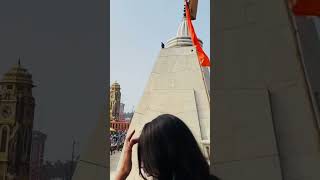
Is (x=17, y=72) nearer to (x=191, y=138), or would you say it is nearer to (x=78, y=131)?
(x=78, y=131)

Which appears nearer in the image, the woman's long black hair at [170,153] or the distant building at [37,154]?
the woman's long black hair at [170,153]

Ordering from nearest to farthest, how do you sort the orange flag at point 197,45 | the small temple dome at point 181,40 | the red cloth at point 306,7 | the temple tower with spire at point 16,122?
the temple tower with spire at point 16,122 < the red cloth at point 306,7 < the orange flag at point 197,45 < the small temple dome at point 181,40

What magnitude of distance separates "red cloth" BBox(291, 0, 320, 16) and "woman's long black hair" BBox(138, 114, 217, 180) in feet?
7.61

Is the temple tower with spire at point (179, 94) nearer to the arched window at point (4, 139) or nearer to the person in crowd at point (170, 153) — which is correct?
the arched window at point (4, 139)

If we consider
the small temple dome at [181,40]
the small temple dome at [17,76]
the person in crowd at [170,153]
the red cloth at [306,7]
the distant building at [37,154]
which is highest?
the small temple dome at [181,40]

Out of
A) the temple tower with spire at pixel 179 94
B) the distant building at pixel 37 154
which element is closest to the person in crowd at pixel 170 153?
the distant building at pixel 37 154

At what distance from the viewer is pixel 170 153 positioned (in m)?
1.21

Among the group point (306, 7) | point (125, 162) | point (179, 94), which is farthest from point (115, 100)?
point (125, 162)

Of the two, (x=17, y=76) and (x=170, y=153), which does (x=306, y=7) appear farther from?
(x=170, y=153)

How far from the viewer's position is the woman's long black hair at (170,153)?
3.96 feet

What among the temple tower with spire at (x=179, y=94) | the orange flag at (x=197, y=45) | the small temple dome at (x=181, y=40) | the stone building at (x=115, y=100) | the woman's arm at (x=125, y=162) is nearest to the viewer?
the woman's arm at (x=125, y=162)

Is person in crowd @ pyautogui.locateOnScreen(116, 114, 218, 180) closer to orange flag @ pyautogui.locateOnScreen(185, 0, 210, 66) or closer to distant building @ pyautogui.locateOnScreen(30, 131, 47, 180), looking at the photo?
distant building @ pyautogui.locateOnScreen(30, 131, 47, 180)

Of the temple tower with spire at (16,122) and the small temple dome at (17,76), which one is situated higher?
the small temple dome at (17,76)

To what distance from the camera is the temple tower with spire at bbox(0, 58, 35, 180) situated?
2641 millimetres
